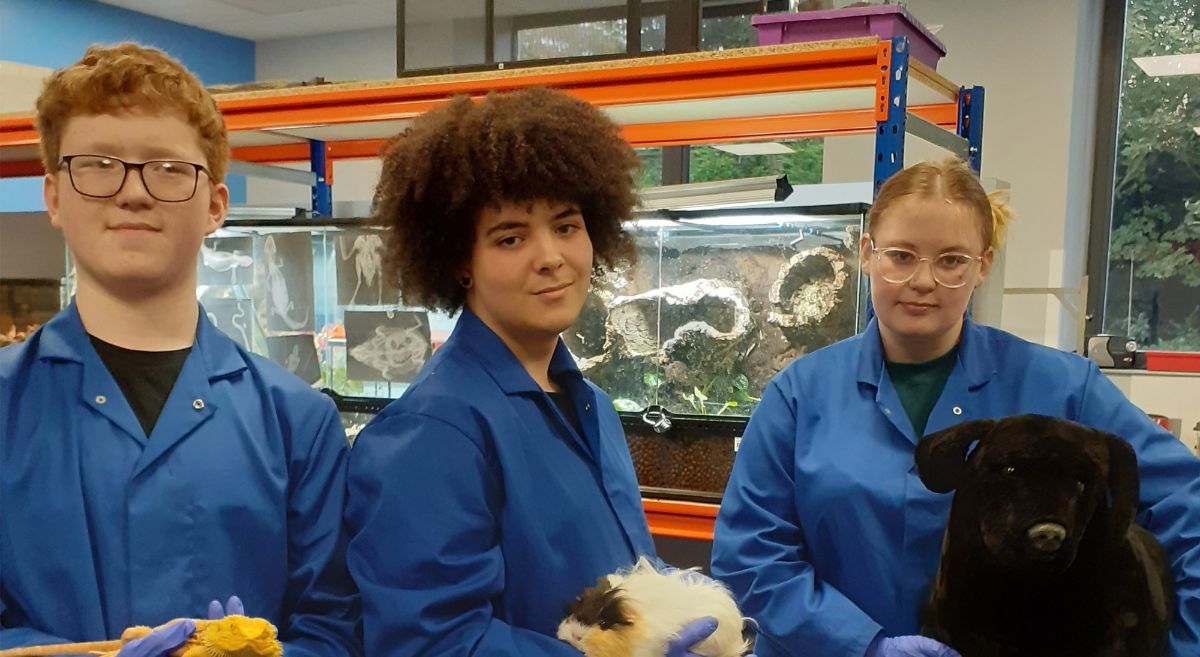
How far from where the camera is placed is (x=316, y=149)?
10.3 feet

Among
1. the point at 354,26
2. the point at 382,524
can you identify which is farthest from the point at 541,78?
the point at 354,26

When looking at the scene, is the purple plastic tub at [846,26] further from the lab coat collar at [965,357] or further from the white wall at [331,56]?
the white wall at [331,56]

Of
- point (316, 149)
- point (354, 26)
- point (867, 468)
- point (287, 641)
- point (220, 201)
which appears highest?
point (354, 26)

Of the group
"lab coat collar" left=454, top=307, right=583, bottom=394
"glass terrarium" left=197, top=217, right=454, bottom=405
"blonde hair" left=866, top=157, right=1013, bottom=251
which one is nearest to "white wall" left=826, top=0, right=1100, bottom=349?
"glass terrarium" left=197, top=217, right=454, bottom=405

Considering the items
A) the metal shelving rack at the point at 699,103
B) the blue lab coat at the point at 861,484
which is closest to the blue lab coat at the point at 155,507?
the blue lab coat at the point at 861,484

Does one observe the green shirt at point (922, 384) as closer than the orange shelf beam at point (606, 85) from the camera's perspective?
Yes

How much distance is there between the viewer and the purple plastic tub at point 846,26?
1865 mm

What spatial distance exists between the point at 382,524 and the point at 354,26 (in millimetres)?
6178

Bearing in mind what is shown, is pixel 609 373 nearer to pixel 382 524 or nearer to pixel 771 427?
pixel 771 427

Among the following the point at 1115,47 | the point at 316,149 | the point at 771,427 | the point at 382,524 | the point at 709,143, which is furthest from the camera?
the point at 1115,47

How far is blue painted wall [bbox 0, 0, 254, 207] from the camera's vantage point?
5496 mm

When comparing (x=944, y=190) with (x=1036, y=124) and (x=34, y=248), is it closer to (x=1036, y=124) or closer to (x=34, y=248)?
(x=34, y=248)

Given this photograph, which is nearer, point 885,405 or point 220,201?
point 220,201

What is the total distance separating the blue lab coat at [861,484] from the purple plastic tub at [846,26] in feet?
2.64
